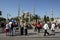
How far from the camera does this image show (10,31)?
898 inches

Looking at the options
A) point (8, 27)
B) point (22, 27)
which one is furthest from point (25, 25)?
point (8, 27)

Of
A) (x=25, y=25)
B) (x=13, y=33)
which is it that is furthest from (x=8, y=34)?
(x=25, y=25)

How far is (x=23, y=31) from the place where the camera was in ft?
82.5

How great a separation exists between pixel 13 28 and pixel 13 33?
632 millimetres

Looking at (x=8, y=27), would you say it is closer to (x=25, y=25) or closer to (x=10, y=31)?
(x=10, y=31)

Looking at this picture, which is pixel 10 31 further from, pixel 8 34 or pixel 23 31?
pixel 23 31

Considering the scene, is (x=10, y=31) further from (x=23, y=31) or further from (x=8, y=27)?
(x=23, y=31)

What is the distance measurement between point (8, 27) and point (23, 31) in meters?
2.91

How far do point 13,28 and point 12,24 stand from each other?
1.73 feet

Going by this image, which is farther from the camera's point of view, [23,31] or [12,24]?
[23,31]

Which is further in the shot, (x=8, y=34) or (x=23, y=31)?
(x=23, y=31)

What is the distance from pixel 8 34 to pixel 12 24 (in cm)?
129

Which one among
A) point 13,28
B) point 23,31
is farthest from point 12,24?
point 23,31

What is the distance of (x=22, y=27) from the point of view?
23.8 metres
